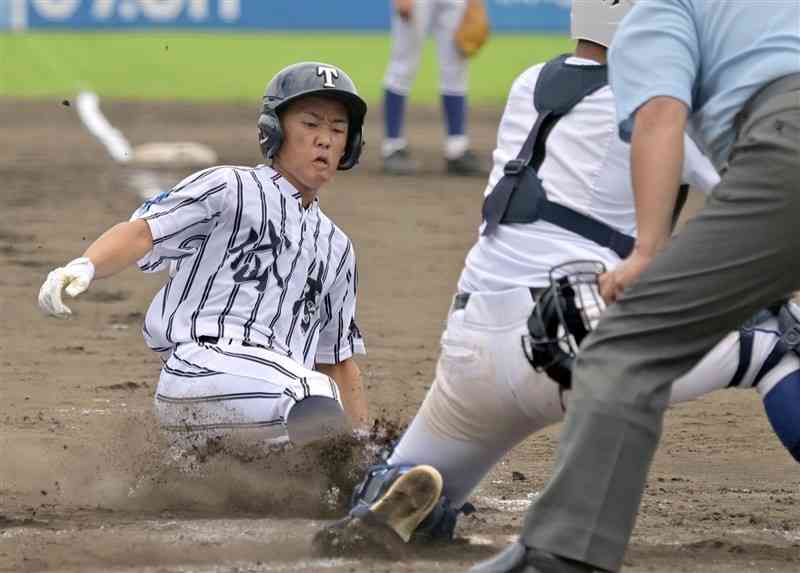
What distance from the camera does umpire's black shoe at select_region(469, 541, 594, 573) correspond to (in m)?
3.13

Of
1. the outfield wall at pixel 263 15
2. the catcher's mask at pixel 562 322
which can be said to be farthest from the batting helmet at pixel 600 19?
the outfield wall at pixel 263 15

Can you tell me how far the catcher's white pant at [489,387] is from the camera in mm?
3568

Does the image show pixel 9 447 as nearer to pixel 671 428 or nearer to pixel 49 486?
pixel 49 486

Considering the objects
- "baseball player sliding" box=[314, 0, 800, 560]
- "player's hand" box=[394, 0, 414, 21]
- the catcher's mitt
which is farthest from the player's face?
the catcher's mitt

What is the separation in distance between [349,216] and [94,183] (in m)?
1.93

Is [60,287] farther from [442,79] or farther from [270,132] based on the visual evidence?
[442,79]

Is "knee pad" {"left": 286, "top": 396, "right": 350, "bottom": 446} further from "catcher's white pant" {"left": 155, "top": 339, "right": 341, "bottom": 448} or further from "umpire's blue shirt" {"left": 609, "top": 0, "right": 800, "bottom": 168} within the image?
"umpire's blue shirt" {"left": 609, "top": 0, "right": 800, "bottom": 168}

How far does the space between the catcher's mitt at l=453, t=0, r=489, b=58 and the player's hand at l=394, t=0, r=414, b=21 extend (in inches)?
14.1

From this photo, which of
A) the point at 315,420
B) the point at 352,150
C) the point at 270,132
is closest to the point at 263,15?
the point at 352,150

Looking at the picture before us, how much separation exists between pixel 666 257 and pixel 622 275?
134 millimetres

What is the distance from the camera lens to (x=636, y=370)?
10.1ft

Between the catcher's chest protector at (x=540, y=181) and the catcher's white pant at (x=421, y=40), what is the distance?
7.68 metres

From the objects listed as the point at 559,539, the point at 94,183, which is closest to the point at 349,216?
the point at 94,183

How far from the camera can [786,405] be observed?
3969mm
